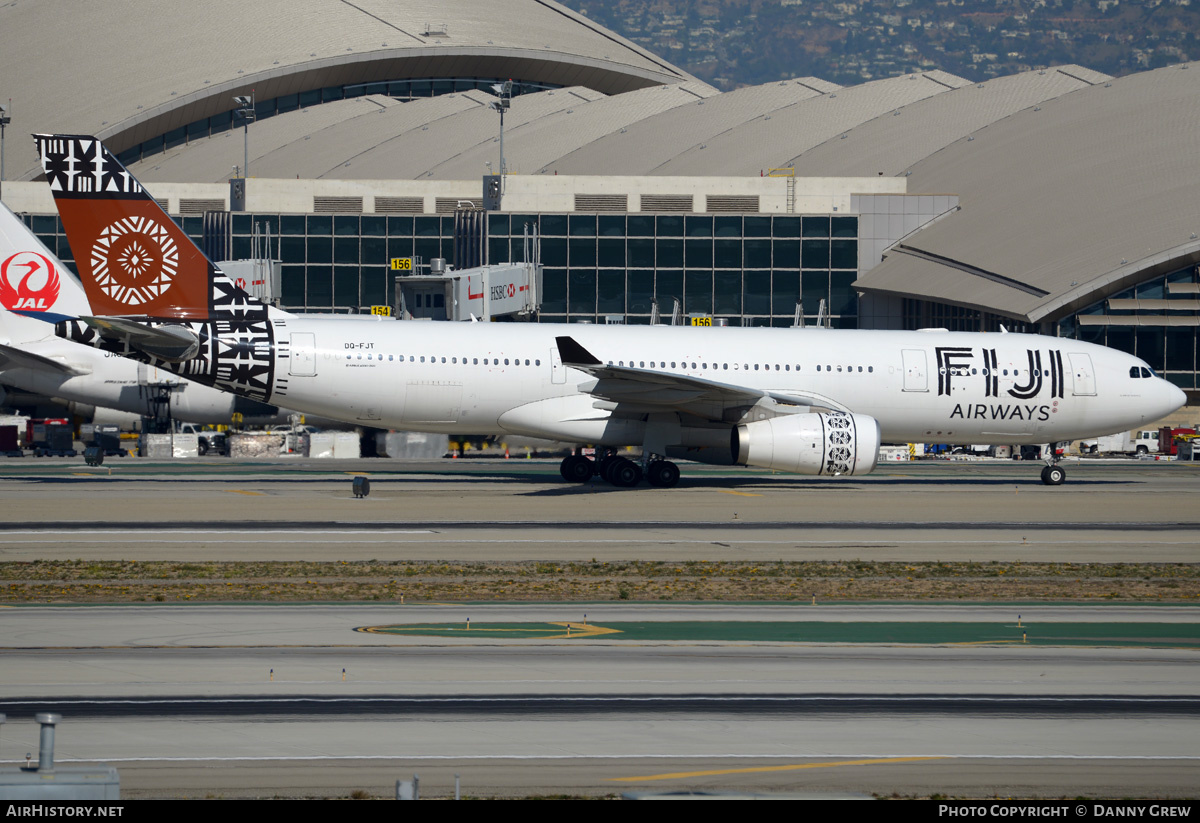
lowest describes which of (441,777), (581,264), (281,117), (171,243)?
(441,777)

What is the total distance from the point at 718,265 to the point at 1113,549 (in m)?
54.0

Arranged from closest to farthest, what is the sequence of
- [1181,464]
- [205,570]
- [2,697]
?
[2,697], [205,570], [1181,464]

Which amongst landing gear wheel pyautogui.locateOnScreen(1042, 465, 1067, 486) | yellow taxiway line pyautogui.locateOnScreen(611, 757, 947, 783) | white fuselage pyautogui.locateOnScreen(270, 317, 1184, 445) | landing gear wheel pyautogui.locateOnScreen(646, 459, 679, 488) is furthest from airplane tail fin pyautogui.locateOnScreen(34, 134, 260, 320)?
yellow taxiway line pyautogui.locateOnScreen(611, 757, 947, 783)

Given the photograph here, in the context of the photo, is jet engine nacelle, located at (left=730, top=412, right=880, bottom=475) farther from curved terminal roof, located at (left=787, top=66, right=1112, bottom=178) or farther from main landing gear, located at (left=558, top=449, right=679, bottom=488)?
curved terminal roof, located at (left=787, top=66, right=1112, bottom=178)

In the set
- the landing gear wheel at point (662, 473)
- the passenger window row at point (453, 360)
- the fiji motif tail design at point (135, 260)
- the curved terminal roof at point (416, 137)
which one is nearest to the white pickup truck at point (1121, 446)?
the landing gear wheel at point (662, 473)

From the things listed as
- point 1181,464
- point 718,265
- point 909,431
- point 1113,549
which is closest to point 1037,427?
point 909,431

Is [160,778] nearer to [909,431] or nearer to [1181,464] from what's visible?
[909,431]

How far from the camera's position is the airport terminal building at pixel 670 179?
70.8 meters

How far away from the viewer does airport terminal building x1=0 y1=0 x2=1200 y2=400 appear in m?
70.8

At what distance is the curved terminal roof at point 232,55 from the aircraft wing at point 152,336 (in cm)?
6998

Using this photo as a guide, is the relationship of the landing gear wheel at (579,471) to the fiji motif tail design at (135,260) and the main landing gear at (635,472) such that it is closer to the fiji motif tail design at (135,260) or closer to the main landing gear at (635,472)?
the main landing gear at (635,472)

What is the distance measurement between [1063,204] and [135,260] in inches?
2107

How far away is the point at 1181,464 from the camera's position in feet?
176

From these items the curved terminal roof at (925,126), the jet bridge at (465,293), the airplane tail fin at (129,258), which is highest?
the curved terminal roof at (925,126)
